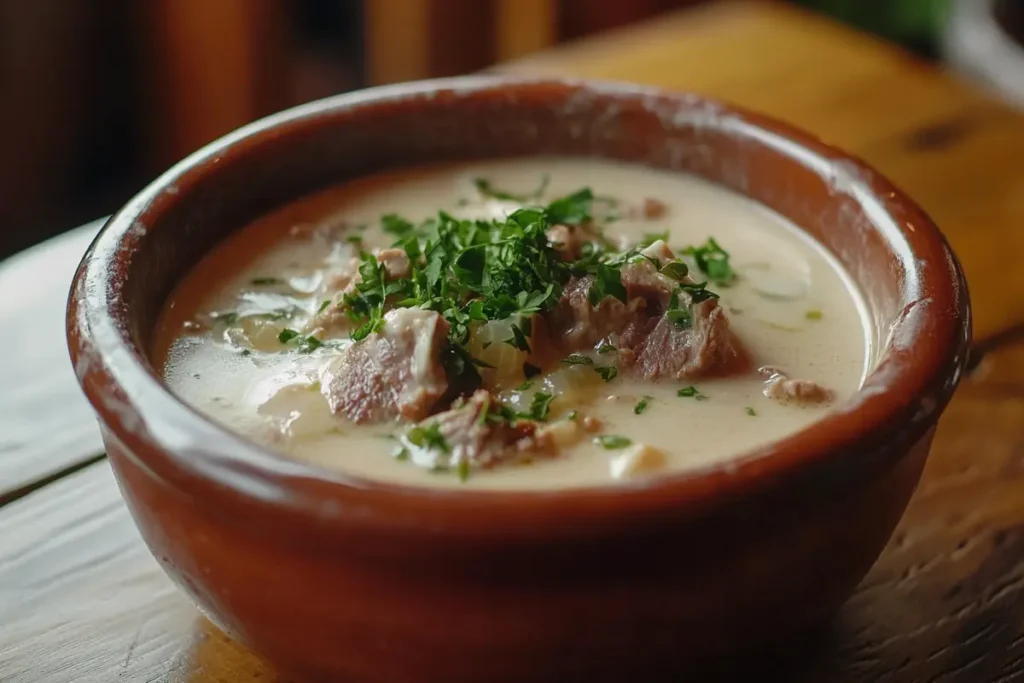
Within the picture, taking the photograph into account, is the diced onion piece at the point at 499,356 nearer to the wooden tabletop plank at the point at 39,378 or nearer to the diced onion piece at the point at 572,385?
the diced onion piece at the point at 572,385

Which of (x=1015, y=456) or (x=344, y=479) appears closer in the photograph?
(x=344, y=479)

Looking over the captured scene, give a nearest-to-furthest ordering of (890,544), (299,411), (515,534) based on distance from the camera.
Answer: (515,534) → (299,411) → (890,544)

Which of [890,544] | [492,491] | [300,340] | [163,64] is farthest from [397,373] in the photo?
[163,64]

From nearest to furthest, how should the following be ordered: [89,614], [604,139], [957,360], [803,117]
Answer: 1. [957,360]
2. [89,614]
3. [604,139]
4. [803,117]

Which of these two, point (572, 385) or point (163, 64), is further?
point (163, 64)

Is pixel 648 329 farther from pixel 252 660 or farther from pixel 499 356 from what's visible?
pixel 252 660

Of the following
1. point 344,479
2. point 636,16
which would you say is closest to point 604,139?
point 344,479

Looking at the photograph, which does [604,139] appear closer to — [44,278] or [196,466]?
[44,278]

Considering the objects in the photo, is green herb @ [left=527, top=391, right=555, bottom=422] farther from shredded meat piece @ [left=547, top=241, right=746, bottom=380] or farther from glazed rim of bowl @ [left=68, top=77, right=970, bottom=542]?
glazed rim of bowl @ [left=68, top=77, right=970, bottom=542]
